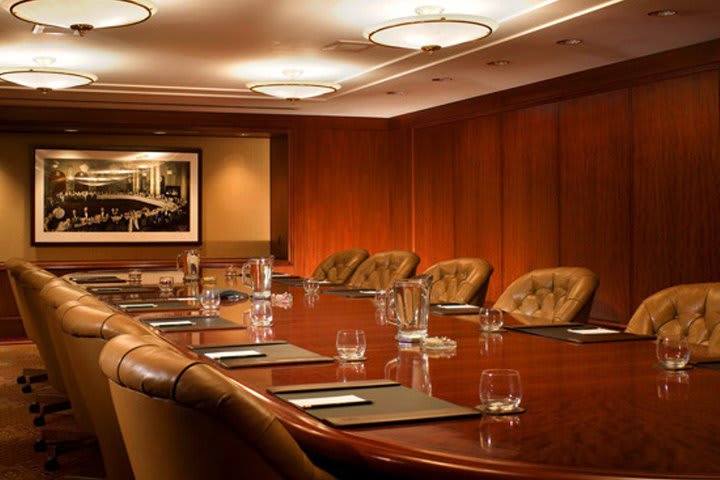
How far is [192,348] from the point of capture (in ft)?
8.80

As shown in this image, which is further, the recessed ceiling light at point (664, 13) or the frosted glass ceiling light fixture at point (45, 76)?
the frosted glass ceiling light fixture at point (45, 76)

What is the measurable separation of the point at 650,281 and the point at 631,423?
18.1 ft

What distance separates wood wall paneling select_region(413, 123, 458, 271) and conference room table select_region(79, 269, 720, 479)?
21.4ft

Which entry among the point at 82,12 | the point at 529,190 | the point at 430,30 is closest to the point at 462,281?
the point at 430,30

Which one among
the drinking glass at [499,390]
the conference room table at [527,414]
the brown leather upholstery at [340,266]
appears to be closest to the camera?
the conference room table at [527,414]

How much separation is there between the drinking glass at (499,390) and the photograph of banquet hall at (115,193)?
9.59m

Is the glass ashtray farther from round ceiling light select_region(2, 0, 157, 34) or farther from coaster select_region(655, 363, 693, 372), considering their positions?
round ceiling light select_region(2, 0, 157, 34)

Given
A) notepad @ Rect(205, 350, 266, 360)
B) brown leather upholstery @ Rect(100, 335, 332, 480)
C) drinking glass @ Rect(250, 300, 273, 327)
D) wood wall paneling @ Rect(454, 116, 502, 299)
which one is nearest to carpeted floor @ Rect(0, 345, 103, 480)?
drinking glass @ Rect(250, 300, 273, 327)

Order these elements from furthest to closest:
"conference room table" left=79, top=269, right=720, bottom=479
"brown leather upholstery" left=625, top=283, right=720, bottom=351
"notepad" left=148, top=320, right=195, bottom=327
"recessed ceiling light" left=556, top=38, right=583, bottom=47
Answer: "recessed ceiling light" left=556, top=38, right=583, bottom=47 < "notepad" left=148, top=320, right=195, bottom=327 < "brown leather upholstery" left=625, top=283, right=720, bottom=351 < "conference room table" left=79, top=269, right=720, bottom=479

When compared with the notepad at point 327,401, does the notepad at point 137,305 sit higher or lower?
higher

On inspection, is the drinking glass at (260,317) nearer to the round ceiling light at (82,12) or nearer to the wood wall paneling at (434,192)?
the round ceiling light at (82,12)

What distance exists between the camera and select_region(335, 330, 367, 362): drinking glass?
244 cm

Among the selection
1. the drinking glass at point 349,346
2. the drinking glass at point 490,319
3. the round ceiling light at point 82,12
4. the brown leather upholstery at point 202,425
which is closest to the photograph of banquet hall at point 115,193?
the round ceiling light at point 82,12

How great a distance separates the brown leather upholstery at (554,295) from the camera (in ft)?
13.0
